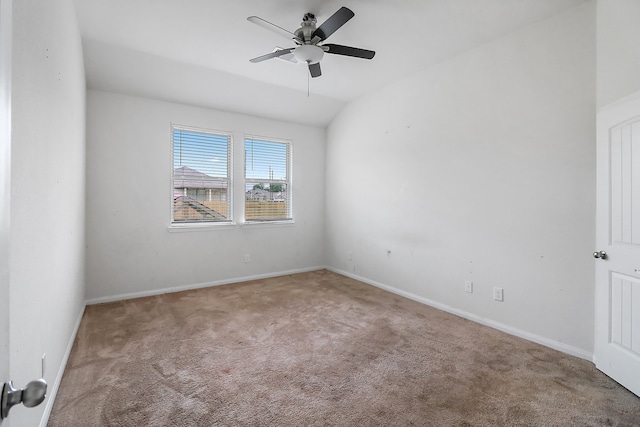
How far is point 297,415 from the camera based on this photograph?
69.4 inches

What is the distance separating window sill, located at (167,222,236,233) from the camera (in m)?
4.13

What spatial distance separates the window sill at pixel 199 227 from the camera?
413 cm

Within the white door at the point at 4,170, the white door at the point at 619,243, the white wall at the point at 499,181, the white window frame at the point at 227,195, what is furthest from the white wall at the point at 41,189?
the white wall at the point at 499,181

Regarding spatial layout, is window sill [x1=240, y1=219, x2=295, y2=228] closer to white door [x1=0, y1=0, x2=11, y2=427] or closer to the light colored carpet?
the light colored carpet

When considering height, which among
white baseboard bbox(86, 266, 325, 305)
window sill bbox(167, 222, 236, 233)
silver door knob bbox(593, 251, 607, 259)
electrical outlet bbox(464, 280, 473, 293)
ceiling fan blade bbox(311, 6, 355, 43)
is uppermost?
ceiling fan blade bbox(311, 6, 355, 43)

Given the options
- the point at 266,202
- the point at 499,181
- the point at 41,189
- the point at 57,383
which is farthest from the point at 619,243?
the point at 266,202

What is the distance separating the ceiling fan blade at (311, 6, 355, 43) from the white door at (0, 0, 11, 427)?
6.17 feet

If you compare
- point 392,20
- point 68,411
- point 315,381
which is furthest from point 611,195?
point 68,411

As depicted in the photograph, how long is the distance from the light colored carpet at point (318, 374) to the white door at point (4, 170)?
1449mm

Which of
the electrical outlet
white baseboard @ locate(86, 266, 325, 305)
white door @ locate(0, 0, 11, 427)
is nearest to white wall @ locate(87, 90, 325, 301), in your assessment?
white baseboard @ locate(86, 266, 325, 305)

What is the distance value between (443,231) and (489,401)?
1.88m

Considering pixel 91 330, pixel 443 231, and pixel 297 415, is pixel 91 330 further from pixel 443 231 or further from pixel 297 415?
pixel 443 231

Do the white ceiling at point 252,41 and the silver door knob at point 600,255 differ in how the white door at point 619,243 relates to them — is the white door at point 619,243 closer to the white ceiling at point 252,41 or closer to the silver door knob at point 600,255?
the silver door knob at point 600,255

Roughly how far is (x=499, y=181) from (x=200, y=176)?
149 inches
